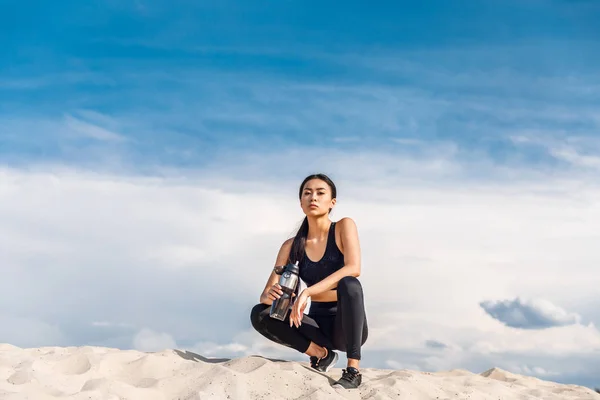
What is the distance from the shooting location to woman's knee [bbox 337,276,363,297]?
496 cm

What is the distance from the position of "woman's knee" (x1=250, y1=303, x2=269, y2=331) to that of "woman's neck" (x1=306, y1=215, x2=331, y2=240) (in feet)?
2.29

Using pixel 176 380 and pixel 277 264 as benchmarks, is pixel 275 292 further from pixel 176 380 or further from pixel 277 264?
pixel 176 380

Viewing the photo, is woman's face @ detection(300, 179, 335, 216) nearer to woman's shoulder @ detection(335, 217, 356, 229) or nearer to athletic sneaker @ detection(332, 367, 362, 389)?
woman's shoulder @ detection(335, 217, 356, 229)

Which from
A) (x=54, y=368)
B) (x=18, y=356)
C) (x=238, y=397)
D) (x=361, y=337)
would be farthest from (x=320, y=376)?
(x=18, y=356)

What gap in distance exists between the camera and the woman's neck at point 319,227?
547cm

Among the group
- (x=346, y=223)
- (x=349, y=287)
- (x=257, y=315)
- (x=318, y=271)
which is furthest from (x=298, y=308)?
(x=346, y=223)

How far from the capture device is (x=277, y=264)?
5676 mm

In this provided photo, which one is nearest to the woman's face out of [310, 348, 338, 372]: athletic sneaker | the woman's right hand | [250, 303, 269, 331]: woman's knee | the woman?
the woman

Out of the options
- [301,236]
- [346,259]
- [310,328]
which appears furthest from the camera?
[301,236]

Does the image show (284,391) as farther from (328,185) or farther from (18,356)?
(18,356)

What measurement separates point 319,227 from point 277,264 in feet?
1.69

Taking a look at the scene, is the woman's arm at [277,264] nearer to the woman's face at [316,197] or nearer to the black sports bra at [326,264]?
the black sports bra at [326,264]

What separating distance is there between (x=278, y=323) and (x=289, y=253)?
593mm

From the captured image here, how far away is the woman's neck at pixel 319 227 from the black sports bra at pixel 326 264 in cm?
8
